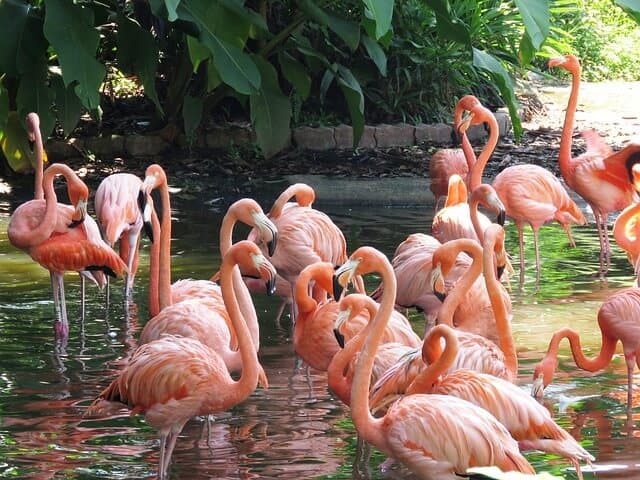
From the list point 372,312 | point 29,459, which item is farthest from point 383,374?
point 29,459

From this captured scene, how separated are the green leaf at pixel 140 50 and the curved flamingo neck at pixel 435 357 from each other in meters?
5.25

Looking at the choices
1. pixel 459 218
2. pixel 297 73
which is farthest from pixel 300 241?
pixel 297 73

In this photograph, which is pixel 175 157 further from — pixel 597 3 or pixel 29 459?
pixel 597 3

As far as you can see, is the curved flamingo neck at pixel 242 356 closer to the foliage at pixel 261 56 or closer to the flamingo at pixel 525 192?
the foliage at pixel 261 56

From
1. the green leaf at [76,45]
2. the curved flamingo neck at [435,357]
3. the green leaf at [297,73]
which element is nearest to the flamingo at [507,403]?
the curved flamingo neck at [435,357]

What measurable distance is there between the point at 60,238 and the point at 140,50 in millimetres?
3125

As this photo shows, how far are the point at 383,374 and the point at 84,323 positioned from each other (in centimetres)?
260

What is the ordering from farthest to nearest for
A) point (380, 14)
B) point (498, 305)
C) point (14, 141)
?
point (14, 141) < point (380, 14) < point (498, 305)

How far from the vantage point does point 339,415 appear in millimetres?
4684

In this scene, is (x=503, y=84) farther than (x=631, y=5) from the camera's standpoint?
Yes

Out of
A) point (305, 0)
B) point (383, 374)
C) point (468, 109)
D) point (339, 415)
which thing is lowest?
point (339, 415)

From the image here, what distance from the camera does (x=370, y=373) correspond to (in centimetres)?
377

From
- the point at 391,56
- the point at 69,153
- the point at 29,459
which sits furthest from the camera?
the point at 391,56

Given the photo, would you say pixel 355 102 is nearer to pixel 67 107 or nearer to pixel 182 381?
pixel 67 107
